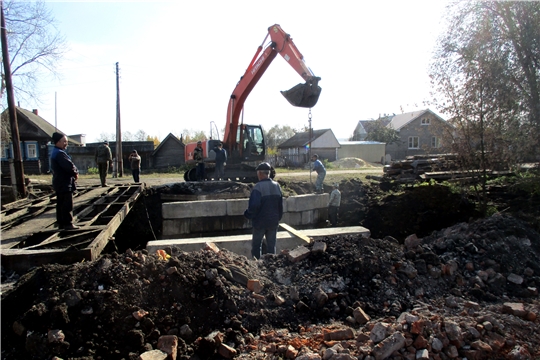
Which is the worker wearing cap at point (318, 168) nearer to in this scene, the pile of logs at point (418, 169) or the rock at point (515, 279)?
the pile of logs at point (418, 169)

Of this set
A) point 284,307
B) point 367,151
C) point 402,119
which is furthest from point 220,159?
point 402,119

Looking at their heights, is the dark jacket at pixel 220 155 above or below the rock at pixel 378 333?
above

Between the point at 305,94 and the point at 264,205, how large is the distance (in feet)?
16.5

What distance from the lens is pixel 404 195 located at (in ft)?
39.7

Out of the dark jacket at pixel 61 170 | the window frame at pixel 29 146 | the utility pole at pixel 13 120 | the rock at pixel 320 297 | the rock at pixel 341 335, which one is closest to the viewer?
the rock at pixel 341 335

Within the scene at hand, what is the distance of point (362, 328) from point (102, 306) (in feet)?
8.12

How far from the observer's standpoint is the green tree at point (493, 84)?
9.38 m

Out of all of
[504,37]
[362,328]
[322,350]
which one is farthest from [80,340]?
[504,37]

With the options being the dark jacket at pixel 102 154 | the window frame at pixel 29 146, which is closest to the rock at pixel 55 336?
the dark jacket at pixel 102 154

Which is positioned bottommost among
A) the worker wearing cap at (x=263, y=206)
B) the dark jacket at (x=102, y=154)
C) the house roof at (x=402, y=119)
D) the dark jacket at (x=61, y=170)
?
the worker wearing cap at (x=263, y=206)

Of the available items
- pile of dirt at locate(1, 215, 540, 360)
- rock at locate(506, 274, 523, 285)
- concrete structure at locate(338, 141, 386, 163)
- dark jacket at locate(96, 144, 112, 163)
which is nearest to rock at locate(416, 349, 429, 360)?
pile of dirt at locate(1, 215, 540, 360)

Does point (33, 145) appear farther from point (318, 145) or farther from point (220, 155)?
point (318, 145)

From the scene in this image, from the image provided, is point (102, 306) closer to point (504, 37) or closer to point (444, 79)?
point (444, 79)

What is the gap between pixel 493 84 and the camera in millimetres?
9578
